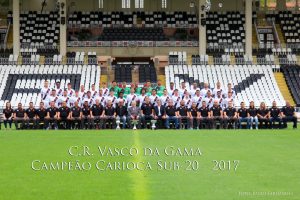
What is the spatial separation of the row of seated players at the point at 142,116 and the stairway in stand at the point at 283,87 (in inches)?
641

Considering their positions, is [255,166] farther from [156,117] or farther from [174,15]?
[174,15]

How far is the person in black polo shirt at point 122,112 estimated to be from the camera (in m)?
35.7

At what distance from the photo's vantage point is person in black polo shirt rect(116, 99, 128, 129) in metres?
35.7

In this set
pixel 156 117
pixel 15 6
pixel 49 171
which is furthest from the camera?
pixel 15 6

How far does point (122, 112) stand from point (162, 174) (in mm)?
18708

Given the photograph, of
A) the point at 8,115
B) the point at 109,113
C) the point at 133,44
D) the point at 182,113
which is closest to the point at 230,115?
the point at 182,113

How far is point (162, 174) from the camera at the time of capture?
17.2m

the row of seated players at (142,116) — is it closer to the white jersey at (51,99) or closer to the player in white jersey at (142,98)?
the white jersey at (51,99)

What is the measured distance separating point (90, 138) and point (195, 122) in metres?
9.42

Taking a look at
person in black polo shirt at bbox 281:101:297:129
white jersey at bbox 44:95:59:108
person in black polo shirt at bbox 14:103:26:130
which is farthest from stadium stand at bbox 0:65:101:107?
person in black polo shirt at bbox 281:101:297:129

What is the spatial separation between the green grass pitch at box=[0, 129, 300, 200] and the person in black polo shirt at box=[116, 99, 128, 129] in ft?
30.8

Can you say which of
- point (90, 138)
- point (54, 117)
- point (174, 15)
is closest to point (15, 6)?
point (174, 15)

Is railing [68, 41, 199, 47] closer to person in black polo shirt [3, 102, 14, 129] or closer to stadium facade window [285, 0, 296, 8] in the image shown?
stadium facade window [285, 0, 296, 8]

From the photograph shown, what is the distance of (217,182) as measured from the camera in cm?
1591
